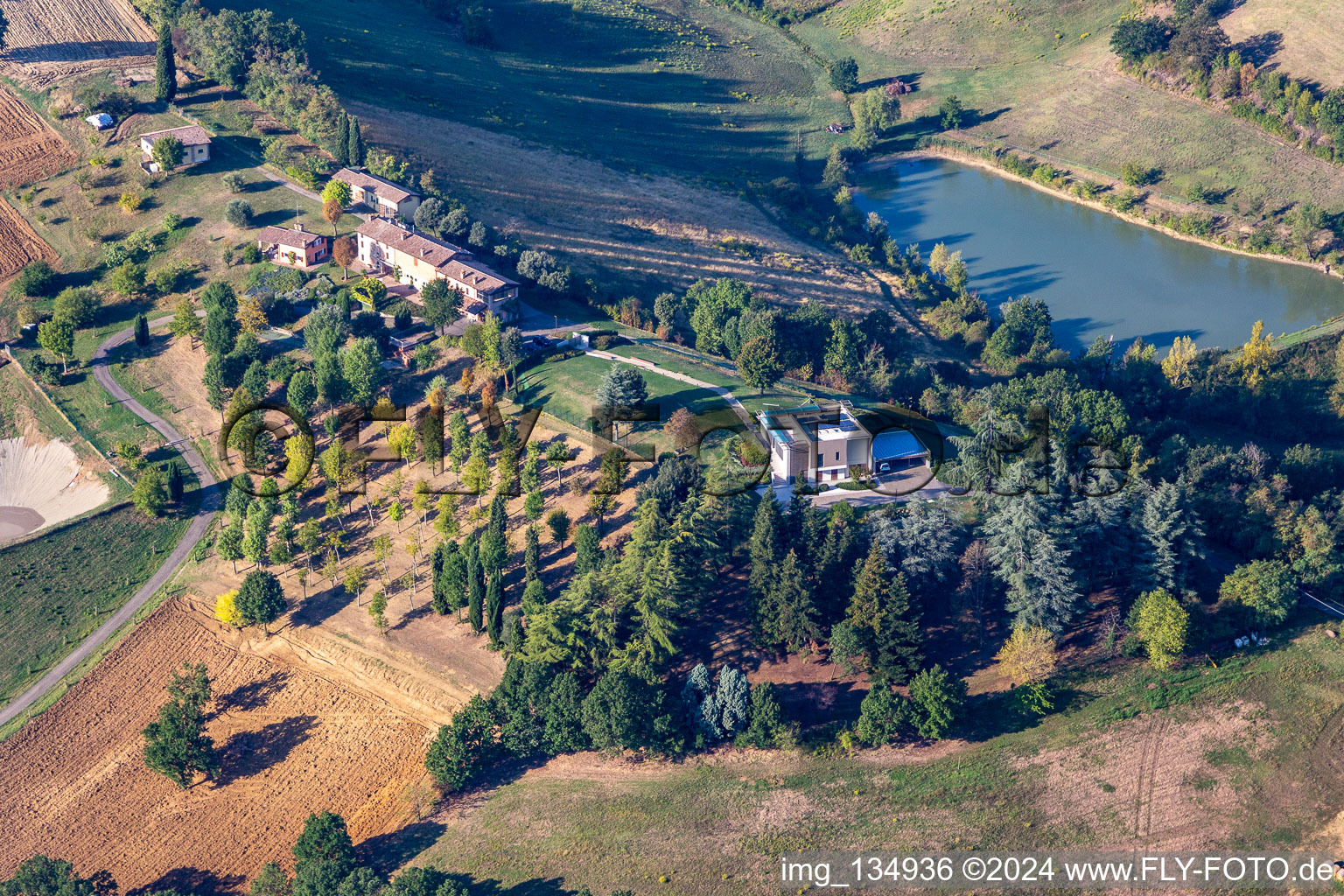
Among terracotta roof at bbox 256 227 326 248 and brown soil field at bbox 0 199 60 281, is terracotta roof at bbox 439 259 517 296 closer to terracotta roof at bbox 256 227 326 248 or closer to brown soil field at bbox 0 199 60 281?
terracotta roof at bbox 256 227 326 248

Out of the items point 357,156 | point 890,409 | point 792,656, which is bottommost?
point 792,656

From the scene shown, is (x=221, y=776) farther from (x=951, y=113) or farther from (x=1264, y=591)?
(x=951, y=113)

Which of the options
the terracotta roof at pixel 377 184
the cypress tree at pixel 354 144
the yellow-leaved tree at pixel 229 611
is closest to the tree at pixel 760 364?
the yellow-leaved tree at pixel 229 611

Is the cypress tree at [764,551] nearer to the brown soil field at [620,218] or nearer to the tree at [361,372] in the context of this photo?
the tree at [361,372]

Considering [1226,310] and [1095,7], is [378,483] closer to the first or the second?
[1226,310]

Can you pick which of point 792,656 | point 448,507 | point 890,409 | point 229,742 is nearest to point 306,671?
point 229,742

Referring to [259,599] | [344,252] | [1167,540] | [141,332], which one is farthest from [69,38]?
[1167,540]
